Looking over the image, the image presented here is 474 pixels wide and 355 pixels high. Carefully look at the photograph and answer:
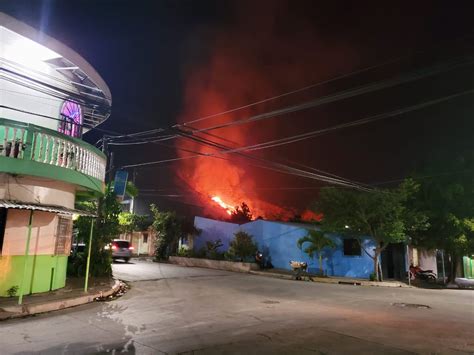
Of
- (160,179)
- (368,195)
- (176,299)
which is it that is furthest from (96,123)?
(160,179)

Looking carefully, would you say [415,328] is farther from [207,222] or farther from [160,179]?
[160,179]

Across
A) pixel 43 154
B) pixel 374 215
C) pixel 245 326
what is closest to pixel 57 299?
pixel 43 154

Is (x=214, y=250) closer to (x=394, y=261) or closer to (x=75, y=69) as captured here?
(x=394, y=261)

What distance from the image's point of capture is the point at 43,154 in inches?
439

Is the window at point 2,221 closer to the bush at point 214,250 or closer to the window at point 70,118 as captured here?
the window at point 70,118

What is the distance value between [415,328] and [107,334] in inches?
261

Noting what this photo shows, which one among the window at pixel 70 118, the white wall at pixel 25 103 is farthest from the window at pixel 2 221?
the window at pixel 70 118

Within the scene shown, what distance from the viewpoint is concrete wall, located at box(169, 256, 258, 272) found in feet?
79.8

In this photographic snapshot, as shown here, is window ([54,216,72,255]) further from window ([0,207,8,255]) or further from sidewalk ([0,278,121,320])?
window ([0,207,8,255])

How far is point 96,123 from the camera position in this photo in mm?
18578

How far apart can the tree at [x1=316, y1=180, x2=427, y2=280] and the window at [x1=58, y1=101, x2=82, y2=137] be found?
13.8 meters

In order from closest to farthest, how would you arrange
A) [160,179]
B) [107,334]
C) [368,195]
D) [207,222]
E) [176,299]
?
[107,334], [176,299], [368,195], [207,222], [160,179]

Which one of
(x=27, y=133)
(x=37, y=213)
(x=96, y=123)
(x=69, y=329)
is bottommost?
(x=69, y=329)

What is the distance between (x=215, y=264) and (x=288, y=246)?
5.22 metres
